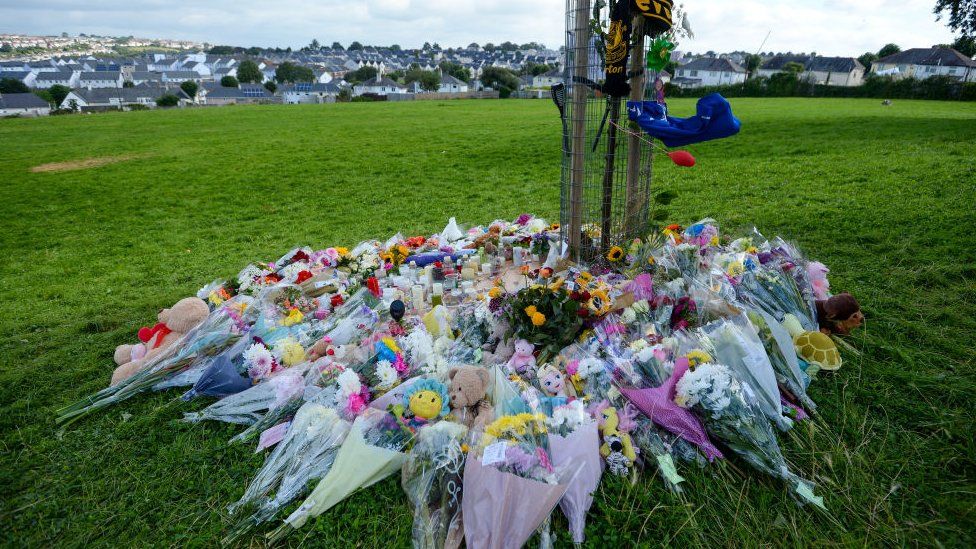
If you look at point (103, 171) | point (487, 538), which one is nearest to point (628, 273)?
point (487, 538)

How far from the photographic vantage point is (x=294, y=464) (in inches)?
109

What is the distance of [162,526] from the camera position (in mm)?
2529

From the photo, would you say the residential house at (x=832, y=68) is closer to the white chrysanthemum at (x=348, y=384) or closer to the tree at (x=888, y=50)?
the tree at (x=888, y=50)

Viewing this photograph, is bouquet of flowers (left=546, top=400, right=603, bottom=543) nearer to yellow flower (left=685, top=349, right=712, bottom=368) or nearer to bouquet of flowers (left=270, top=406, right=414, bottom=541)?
yellow flower (left=685, top=349, right=712, bottom=368)

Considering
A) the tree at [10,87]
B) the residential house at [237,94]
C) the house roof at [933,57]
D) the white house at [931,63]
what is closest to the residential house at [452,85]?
the residential house at [237,94]

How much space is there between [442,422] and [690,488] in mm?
1323

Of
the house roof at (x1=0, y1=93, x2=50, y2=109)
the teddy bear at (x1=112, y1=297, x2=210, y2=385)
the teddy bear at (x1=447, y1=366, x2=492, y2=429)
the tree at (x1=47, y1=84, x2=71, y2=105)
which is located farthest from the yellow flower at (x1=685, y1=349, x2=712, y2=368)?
the tree at (x1=47, y1=84, x2=71, y2=105)

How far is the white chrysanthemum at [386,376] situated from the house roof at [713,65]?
7551 cm

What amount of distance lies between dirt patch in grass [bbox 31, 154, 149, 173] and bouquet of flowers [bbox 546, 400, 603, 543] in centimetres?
1539

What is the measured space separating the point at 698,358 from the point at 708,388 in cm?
30

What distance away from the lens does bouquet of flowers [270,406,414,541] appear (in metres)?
2.51

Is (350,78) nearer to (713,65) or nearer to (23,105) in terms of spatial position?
(23,105)

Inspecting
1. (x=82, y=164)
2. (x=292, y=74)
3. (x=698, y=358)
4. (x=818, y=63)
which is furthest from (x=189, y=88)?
(x=818, y=63)

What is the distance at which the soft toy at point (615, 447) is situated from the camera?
262 centimetres
